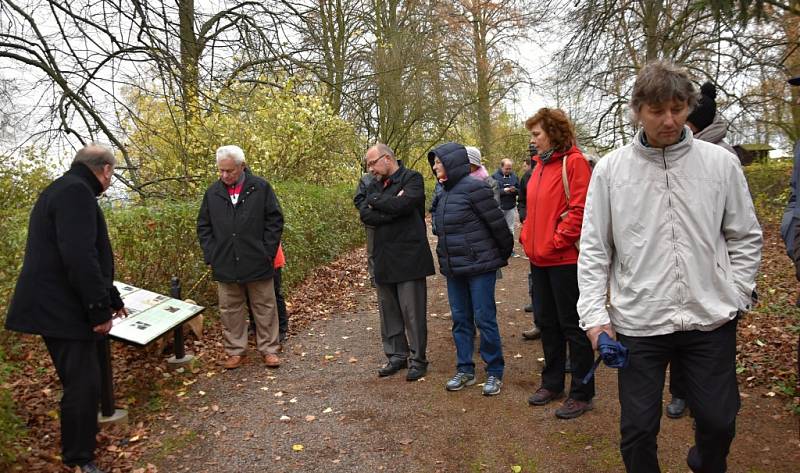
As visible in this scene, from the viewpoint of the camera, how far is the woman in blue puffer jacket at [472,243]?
455 centimetres

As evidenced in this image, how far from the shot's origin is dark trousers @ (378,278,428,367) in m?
5.07

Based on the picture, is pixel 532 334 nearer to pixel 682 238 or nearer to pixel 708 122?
pixel 708 122

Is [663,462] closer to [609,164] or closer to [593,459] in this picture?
[593,459]

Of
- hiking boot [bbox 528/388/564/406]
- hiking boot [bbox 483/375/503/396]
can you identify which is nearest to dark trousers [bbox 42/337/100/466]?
hiking boot [bbox 483/375/503/396]

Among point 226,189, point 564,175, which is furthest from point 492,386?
point 226,189

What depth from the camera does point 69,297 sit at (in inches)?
142

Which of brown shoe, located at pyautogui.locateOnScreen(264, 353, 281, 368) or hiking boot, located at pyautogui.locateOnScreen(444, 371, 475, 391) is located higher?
brown shoe, located at pyautogui.locateOnScreen(264, 353, 281, 368)

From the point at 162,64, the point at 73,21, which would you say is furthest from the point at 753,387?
Result: the point at 73,21

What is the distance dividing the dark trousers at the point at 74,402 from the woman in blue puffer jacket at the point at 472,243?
265 cm

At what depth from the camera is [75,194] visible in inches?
141

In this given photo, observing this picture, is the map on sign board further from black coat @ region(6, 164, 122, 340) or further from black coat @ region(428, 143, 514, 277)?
black coat @ region(428, 143, 514, 277)

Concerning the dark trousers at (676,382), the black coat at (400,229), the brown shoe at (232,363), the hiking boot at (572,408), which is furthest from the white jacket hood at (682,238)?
the brown shoe at (232,363)

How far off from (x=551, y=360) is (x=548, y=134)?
171 centimetres

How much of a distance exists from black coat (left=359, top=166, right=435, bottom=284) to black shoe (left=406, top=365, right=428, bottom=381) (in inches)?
31.9
